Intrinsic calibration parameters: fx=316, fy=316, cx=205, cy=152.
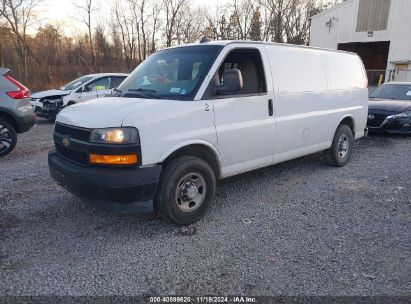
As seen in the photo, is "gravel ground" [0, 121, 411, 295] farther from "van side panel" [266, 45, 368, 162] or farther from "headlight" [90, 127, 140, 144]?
"headlight" [90, 127, 140, 144]

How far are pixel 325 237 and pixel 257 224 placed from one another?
76cm

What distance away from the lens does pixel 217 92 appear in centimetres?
369

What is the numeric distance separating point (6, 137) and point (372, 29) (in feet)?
85.4

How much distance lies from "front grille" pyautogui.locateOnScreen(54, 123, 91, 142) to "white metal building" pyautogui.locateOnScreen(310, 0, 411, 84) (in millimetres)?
22330

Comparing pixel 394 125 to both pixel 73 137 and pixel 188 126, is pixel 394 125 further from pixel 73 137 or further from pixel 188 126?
pixel 73 137

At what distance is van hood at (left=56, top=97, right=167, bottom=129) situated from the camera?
315 cm

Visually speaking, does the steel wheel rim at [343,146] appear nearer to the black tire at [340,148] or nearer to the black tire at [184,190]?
the black tire at [340,148]

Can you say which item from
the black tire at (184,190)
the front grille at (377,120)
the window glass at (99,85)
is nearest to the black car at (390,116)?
the front grille at (377,120)

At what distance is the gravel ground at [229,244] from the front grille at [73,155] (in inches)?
32.1

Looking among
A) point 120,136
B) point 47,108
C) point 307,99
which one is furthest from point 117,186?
point 47,108

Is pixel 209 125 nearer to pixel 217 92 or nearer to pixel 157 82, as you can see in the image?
pixel 217 92

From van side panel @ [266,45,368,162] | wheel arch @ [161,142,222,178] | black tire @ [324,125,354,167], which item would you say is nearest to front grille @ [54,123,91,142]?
wheel arch @ [161,142,222,178]

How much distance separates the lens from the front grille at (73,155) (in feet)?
10.9

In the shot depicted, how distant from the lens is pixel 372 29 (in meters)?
24.2
